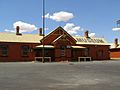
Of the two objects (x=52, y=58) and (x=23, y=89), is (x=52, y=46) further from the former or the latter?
(x=23, y=89)

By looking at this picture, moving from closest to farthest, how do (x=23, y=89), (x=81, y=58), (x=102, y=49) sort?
(x=23, y=89)
(x=81, y=58)
(x=102, y=49)

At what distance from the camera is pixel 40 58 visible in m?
52.8

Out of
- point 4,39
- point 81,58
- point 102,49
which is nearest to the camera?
point 4,39

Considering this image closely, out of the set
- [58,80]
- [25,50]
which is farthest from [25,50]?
[58,80]

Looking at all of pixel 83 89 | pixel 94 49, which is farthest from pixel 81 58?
pixel 83 89

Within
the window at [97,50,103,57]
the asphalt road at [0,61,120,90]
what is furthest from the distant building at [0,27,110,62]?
the asphalt road at [0,61,120,90]

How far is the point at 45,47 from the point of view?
53625mm

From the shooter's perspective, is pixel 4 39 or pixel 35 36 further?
pixel 35 36

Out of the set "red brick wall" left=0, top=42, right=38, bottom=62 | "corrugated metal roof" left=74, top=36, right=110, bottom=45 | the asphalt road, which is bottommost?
the asphalt road

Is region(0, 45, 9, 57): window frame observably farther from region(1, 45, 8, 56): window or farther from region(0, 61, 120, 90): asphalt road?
region(0, 61, 120, 90): asphalt road

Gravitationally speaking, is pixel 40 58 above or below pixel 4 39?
below

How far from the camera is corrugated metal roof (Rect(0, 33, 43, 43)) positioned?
52981 millimetres

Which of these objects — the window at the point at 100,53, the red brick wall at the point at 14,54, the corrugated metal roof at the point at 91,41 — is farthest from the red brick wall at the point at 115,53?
the red brick wall at the point at 14,54

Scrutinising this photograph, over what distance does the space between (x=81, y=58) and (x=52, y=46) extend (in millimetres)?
7038
